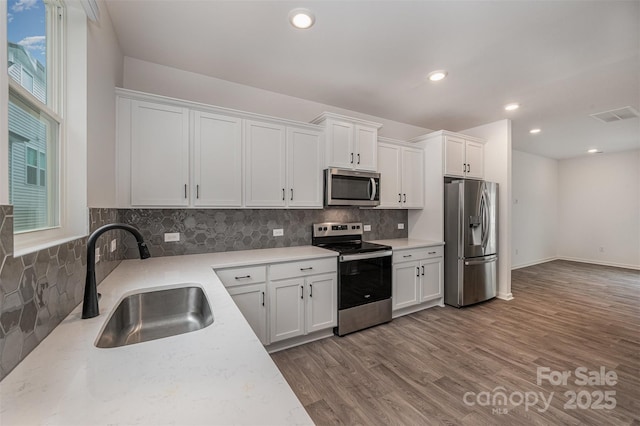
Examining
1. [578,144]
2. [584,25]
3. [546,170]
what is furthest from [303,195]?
[546,170]

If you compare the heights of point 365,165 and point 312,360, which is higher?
point 365,165

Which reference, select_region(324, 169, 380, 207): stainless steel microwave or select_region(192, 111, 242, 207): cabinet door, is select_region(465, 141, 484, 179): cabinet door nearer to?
select_region(324, 169, 380, 207): stainless steel microwave

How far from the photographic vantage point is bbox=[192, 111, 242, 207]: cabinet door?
7.43 feet

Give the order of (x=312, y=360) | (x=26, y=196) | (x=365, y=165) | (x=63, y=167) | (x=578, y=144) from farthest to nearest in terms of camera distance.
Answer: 1. (x=578, y=144)
2. (x=365, y=165)
3. (x=312, y=360)
4. (x=63, y=167)
5. (x=26, y=196)

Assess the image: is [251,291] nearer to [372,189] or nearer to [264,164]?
[264,164]

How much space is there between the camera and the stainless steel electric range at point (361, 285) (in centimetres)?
265

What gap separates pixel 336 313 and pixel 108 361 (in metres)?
2.14

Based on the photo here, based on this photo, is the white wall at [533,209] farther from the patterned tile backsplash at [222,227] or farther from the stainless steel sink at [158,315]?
the stainless steel sink at [158,315]

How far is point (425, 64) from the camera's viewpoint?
7.71 feet

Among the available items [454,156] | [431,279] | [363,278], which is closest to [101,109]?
[363,278]

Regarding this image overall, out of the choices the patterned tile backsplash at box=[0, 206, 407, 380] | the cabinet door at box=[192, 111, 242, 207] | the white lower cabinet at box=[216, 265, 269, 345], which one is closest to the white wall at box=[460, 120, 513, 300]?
the patterned tile backsplash at box=[0, 206, 407, 380]

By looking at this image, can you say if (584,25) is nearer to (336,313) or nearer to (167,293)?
(336,313)

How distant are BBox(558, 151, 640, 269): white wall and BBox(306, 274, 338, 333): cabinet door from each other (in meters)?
7.23

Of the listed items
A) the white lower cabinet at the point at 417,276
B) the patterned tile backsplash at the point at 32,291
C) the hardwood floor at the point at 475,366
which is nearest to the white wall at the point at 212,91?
the patterned tile backsplash at the point at 32,291
